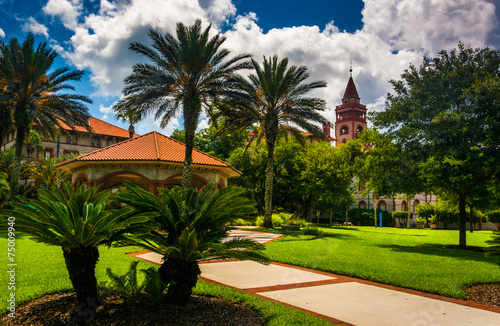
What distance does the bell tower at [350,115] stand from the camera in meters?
97.8

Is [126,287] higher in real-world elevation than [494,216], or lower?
lower

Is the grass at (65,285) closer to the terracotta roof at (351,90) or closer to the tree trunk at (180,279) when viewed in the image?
the tree trunk at (180,279)

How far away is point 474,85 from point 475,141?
2.27 m

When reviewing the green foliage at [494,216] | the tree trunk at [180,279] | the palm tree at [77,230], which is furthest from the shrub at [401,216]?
the palm tree at [77,230]

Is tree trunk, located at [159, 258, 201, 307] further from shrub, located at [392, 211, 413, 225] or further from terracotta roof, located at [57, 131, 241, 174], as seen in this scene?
shrub, located at [392, 211, 413, 225]

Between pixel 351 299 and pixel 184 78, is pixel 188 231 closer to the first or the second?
pixel 351 299

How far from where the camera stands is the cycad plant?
4980mm

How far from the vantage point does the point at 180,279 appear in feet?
16.5

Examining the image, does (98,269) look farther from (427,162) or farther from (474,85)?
(474,85)

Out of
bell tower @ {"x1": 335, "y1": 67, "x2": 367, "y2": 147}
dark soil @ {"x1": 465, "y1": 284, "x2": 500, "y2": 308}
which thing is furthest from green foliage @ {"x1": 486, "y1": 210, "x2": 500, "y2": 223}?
bell tower @ {"x1": 335, "y1": 67, "x2": 367, "y2": 147}

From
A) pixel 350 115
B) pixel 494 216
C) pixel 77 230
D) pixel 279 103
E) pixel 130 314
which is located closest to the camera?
pixel 77 230

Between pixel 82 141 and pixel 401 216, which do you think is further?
pixel 401 216

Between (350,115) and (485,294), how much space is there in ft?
312

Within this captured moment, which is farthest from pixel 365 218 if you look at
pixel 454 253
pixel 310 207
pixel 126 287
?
pixel 126 287
